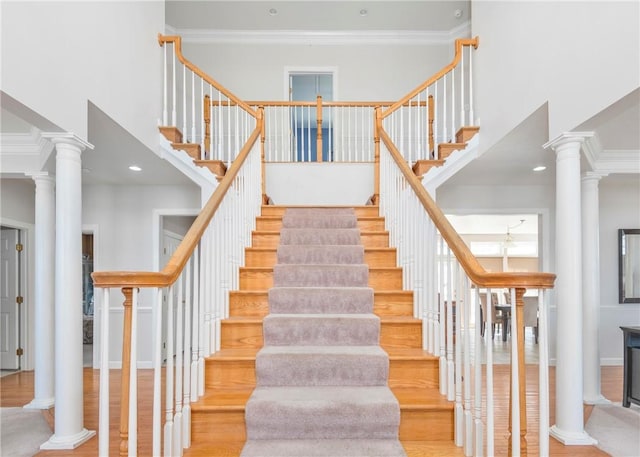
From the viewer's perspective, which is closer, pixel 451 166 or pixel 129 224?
pixel 451 166

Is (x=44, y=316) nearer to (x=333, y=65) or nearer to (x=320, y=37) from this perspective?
(x=333, y=65)

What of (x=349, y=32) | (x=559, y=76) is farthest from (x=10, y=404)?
(x=349, y=32)

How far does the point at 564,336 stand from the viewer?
306cm

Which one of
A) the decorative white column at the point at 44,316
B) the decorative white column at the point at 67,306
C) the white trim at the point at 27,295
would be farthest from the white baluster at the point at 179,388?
the white trim at the point at 27,295

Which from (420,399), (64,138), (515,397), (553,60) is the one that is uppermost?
(553,60)

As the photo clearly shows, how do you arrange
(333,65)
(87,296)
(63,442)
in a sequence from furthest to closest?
(87,296) < (333,65) < (63,442)

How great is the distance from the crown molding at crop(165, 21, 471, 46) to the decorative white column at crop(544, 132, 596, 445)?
4.49m

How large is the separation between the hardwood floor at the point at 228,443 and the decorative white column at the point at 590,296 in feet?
0.83

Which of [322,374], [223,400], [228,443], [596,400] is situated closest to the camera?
[228,443]

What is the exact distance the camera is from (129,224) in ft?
18.8

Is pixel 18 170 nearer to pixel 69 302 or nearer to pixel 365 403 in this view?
pixel 69 302

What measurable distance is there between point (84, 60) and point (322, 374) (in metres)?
2.68

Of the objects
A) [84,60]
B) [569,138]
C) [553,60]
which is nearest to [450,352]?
[569,138]

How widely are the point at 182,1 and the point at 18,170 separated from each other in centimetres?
351
